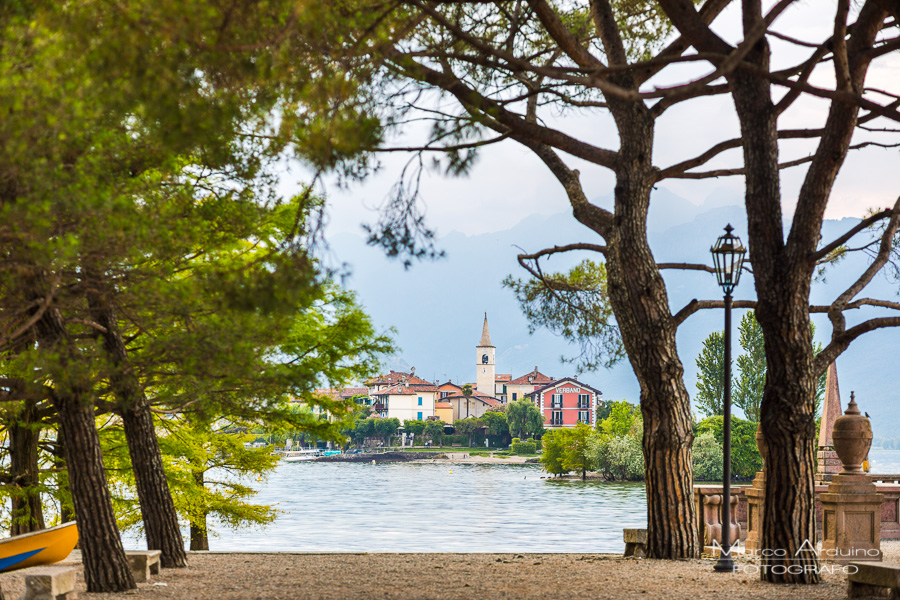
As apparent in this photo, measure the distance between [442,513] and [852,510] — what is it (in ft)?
143

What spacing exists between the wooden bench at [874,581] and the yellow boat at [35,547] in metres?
7.22

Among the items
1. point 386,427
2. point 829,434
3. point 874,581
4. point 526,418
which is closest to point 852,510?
point 874,581

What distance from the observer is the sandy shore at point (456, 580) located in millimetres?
6457

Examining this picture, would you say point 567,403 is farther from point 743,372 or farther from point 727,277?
point 727,277

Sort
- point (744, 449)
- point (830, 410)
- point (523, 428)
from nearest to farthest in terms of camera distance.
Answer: point (830, 410), point (744, 449), point (523, 428)

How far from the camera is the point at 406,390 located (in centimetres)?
11788

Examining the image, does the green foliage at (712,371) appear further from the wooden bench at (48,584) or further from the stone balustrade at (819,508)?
the wooden bench at (48,584)

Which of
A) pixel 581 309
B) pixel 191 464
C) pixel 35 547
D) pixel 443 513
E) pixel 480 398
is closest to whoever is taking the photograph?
pixel 35 547

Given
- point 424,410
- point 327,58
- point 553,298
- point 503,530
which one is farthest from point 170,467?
point 424,410

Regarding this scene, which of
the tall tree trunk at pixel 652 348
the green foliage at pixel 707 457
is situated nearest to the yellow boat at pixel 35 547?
the tall tree trunk at pixel 652 348

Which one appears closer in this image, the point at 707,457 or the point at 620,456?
the point at 707,457

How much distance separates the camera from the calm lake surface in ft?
116

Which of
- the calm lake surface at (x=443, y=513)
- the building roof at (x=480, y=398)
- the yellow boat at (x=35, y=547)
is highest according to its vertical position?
the building roof at (x=480, y=398)

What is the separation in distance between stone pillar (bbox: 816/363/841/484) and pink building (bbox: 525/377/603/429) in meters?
87.5
